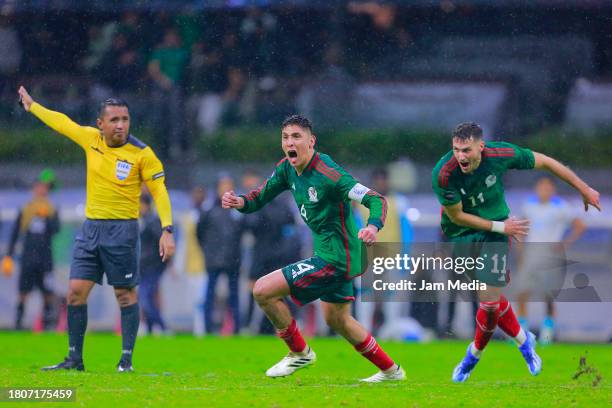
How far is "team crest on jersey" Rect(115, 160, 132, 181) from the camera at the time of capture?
9462mm

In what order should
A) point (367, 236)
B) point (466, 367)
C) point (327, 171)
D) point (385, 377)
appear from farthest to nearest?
point (466, 367) < point (385, 377) < point (327, 171) < point (367, 236)

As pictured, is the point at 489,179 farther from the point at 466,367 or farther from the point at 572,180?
the point at 466,367

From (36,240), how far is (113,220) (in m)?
6.20

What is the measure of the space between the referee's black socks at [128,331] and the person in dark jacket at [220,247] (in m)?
5.24

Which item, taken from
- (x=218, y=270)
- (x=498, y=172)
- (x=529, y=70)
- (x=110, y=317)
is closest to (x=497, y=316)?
(x=498, y=172)

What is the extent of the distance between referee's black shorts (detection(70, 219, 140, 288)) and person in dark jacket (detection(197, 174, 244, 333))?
17.3 ft

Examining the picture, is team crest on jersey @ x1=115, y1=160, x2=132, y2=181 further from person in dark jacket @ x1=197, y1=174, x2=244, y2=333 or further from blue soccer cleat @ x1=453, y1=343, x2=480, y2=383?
person in dark jacket @ x1=197, y1=174, x2=244, y2=333

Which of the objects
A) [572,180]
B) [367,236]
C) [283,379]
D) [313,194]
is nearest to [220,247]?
[283,379]

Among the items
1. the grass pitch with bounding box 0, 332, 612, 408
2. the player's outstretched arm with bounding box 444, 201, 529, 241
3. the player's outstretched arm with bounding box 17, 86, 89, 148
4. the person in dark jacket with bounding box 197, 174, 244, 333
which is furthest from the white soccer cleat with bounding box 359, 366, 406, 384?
the person in dark jacket with bounding box 197, 174, 244, 333

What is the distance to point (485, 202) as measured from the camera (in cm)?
906

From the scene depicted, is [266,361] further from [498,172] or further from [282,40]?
[282,40]

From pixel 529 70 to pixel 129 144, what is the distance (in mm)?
9733

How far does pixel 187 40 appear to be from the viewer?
1758 centimetres

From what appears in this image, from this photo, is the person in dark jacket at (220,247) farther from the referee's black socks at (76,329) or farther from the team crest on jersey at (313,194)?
the team crest on jersey at (313,194)
